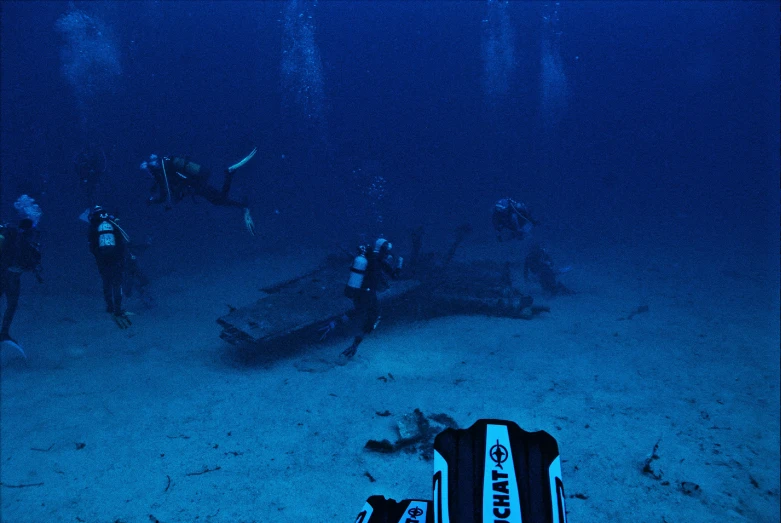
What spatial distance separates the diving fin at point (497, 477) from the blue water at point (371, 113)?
1287 cm

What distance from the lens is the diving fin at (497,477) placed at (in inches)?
68.9

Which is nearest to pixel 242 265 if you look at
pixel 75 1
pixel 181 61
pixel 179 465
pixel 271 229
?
pixel 271 229

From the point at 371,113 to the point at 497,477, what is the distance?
3890 inches

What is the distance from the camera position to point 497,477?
187 centimetres

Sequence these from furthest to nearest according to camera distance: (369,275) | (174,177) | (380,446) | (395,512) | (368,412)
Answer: (174,177) → (369,275) → (368,412) → (380,446) → (395,512)

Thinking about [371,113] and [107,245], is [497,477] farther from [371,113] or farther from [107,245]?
[371,113]


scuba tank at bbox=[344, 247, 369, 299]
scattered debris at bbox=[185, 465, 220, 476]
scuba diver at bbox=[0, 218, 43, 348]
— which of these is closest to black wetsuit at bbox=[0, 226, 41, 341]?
scuba diver at bbox=[0, 218, 43, 348]

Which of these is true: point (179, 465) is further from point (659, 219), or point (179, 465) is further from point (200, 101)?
point (200, 101)

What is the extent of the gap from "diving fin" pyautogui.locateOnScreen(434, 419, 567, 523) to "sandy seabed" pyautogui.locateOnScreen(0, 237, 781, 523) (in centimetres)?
195

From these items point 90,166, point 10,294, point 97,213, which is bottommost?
point 10,294

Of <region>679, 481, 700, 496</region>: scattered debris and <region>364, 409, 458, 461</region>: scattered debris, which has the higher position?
<region>364, 409, 458, 461</region>: scattered debris

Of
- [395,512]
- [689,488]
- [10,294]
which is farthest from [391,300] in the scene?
[10,294]

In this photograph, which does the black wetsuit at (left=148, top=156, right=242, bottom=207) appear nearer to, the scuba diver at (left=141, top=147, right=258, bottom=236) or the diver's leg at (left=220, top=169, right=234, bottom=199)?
the scuba diver at (left=141, top=147, right=258, bottom=236)

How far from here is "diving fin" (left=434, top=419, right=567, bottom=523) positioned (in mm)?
Result: 1749
